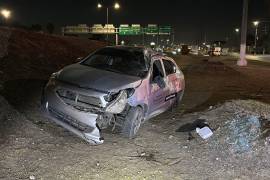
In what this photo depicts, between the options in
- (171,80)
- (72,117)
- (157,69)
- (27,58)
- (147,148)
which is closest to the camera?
(72,117)

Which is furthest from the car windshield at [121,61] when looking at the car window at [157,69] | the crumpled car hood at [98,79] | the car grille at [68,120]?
the car grille at [68,120]

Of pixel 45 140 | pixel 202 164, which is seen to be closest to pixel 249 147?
pixel 202 164

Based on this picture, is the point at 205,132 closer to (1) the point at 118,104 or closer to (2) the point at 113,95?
(1) the point at 118,104

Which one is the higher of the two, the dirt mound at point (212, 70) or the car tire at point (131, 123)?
the car tire at point (131, 123)

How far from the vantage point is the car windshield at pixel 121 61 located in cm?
845

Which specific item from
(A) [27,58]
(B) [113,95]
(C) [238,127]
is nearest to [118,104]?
(B) [113,95]

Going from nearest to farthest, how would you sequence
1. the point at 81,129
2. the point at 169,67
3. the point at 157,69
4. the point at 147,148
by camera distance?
the point at 81,129 < the point at 147,148 < the point at 157,69 < the point at 169,67

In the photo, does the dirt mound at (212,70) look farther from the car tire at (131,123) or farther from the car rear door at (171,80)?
the car tire at (131,123)

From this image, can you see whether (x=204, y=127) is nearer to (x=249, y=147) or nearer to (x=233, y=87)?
(x=249, y=147)

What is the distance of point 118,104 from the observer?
711 cm

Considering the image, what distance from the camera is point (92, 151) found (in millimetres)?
6773

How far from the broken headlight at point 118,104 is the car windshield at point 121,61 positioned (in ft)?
3.48

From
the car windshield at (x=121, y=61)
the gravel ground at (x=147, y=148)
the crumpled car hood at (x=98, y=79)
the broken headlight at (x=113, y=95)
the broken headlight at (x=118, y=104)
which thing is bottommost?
the gravel ground at (x=147, y=148)

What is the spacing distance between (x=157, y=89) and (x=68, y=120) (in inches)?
90.8
